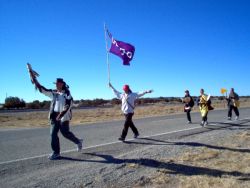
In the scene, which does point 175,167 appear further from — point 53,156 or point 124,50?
point 124,50

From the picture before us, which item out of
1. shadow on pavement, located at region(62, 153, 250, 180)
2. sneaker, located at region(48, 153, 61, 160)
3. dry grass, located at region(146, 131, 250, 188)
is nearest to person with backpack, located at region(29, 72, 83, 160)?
sneaker, located at region(48, 153, 61, 160)

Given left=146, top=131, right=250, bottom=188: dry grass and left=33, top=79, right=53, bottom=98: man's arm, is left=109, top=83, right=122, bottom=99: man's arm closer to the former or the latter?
left=33, top=79, right=53, bottom=98: man's arm

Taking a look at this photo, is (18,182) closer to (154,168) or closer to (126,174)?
(126,174)

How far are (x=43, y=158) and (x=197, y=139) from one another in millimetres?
5215

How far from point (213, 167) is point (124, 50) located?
611 cm

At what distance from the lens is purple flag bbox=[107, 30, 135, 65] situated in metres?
11.5

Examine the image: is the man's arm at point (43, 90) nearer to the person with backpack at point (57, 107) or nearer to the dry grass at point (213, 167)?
the person with backpack at point (57, 107)

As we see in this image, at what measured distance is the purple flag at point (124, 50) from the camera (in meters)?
11.5

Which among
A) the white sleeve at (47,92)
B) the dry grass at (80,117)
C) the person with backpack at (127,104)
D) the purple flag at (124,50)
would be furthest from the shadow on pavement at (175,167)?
the dry grass at (80,117)

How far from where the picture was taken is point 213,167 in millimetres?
6660

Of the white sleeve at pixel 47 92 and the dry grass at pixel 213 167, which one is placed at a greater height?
the white sleeve at pixel 47 92

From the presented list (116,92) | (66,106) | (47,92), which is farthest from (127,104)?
(47,92)

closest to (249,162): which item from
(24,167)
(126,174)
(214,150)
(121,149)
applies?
(214,150)

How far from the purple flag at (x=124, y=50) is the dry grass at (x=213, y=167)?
4.35 meters
